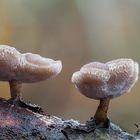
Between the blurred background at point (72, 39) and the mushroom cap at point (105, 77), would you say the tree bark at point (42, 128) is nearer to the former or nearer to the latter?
the mushroom cap at point (105, 77)

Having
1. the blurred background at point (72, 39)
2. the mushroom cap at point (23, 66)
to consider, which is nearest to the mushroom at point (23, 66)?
the mushroom cap at point (23, 66)

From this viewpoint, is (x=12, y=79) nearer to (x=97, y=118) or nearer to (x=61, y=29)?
(x=97, y=118)

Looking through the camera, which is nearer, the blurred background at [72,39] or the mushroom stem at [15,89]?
the mushroom stem at [15,89]

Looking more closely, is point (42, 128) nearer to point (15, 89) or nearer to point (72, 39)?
point (15, 89)

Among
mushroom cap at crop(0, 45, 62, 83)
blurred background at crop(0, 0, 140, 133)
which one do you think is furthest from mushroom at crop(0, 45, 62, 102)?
blurred background at crop(0, 0, 140, 133)

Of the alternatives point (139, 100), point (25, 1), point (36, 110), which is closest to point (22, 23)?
point (25, 1)

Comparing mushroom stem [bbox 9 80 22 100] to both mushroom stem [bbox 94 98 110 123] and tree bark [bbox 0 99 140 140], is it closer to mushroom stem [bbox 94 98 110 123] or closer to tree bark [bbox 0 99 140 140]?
tree bark [bbox 0 99 140 140]
